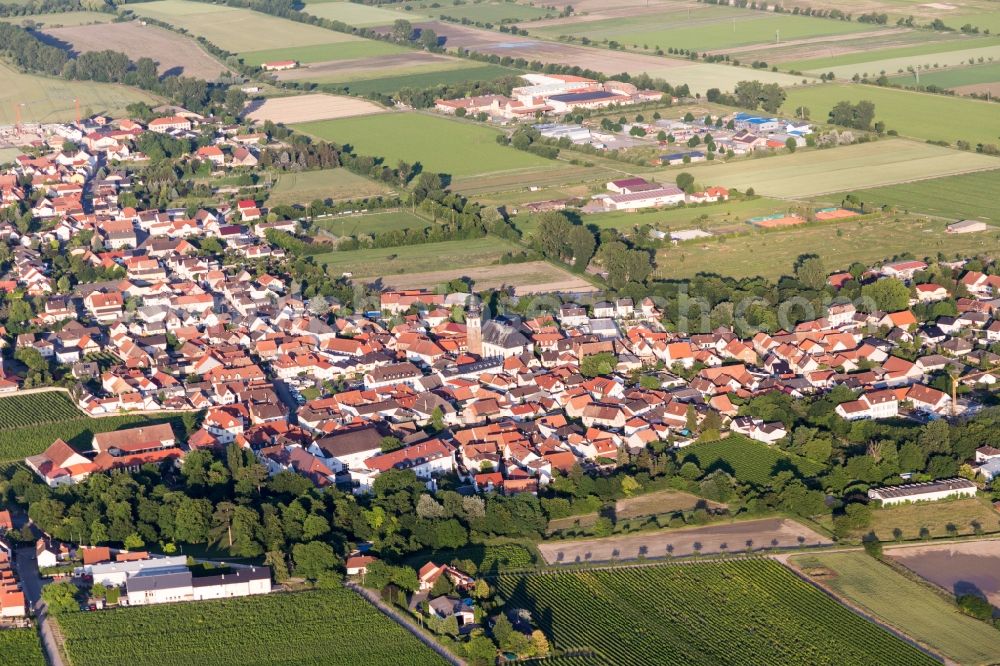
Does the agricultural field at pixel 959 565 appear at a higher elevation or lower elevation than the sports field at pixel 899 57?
lower

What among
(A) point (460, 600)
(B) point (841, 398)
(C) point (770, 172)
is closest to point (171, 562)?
(A) point (460, 600)

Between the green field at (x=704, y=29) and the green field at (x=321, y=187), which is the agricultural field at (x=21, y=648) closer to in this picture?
the green field at (x=321, y=187)

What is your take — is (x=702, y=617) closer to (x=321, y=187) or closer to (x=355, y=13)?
(x=321, y=187)

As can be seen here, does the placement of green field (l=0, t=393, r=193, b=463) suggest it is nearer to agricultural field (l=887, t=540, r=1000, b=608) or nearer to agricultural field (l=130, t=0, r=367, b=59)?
agricultural field (l=887, t=540, r=1000, b=608)

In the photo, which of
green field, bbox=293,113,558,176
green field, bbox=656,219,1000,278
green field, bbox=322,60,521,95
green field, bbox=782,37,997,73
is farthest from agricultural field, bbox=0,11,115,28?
green field, bbox=656,219,1000,278

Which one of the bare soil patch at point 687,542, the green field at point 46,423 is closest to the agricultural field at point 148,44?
the green field at point 46,423

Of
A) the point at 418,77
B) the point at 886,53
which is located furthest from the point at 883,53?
the point at 418,77
